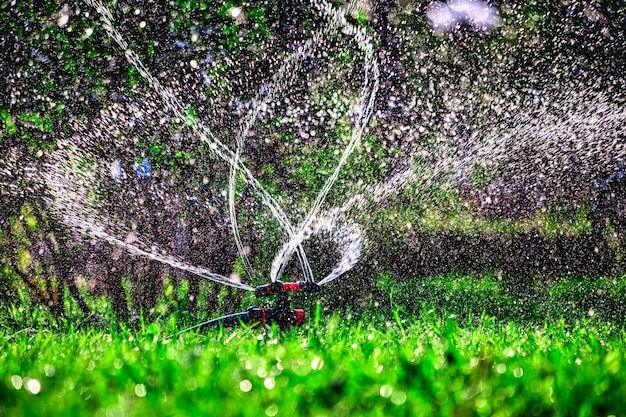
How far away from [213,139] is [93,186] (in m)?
1.18

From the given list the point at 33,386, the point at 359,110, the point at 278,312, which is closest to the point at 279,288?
the point at 278,312

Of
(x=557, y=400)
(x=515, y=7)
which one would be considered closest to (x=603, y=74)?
(x=515, y=7)

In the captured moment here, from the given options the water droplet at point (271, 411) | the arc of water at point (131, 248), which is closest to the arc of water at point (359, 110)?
the arc of water at point (131, 248)

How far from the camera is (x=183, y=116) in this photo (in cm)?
423

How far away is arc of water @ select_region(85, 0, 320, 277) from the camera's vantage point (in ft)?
13.0

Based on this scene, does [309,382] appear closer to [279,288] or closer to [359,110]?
[279,288]

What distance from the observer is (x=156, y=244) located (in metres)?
5.02

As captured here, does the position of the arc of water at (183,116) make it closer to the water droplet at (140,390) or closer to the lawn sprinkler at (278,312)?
the lawn sprinkler at (278,312)

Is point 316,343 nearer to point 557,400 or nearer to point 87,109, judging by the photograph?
point 557,400

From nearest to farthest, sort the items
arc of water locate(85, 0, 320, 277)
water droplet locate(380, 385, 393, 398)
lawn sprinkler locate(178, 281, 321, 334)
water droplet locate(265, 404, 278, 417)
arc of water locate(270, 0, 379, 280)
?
1. water droplet locate(265, 404, 278, 417)
2. water droplet locate(380, 385, 393, 398)
3. lawn sprinkler locate(178, 281, 321, 334)
4. arc of water locate(85, 0, 320, 277)
5. arc of water locate(270, 0, 379, 280)

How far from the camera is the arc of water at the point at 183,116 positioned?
13.0 feet

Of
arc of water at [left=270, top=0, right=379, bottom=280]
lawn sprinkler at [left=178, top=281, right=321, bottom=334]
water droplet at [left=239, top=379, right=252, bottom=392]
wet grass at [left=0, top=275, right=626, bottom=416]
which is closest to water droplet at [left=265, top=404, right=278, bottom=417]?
wet grass at [left=0, top=275, right=626, bottom=416]

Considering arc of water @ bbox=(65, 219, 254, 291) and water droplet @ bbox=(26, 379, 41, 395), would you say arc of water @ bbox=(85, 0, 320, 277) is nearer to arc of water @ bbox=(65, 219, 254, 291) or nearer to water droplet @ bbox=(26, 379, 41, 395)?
arc of water @ bbox=(65, 219, 254, 291)

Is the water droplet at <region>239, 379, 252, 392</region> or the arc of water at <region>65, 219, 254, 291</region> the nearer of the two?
the water droplet at <region>239, 379, 252, 392</region>
